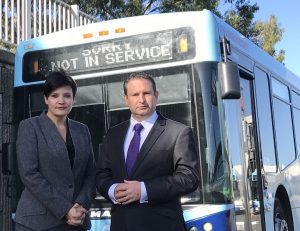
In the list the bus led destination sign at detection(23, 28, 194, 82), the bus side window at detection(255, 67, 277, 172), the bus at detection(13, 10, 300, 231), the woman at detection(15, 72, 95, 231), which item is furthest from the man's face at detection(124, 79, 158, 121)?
the bus side window at detection(255, 67, 277, 172)

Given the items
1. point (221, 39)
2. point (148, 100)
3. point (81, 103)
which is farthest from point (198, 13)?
point (148, 100)

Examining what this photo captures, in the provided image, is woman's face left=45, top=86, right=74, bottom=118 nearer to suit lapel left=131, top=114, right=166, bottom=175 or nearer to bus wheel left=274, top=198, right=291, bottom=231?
suit lapel left=131, top=114, right=166, bottom=175

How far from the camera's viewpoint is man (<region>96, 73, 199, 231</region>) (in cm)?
298

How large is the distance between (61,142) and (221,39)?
2564mm

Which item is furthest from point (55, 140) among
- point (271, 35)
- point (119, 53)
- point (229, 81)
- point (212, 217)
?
point (271, 35)

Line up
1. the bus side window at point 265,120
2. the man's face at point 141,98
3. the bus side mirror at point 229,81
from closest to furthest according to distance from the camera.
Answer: the man's face at point 141,98 < the bus side mirror at point 229,81 < the bus side window at point 265,120

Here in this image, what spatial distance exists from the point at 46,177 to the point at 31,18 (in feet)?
26.2

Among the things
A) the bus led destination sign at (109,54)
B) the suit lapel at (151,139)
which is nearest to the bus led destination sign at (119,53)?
the bus led destination sign at (109,54)

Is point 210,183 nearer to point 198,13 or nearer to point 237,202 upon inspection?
point 237,202

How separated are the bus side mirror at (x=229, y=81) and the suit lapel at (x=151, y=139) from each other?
1.94 metres

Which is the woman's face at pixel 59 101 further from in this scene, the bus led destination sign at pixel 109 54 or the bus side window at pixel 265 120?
the bus side window at pixel 265 120

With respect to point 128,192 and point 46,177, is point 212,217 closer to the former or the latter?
point 46,177

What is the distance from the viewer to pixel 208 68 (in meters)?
5.21

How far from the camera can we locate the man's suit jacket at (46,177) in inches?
130
